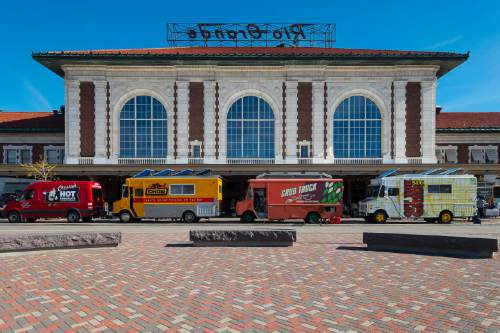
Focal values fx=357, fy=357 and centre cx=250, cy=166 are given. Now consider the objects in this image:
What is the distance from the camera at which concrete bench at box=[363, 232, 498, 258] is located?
10.2m

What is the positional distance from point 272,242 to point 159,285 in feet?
18.4

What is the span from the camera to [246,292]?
A: 22.0ft

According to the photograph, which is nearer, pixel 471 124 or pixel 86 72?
pixel 86 72

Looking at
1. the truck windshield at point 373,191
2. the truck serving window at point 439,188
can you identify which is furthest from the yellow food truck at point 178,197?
the truck serving window at point 439,188

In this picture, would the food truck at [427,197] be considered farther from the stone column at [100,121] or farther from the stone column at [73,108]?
the stone column at [73,108]

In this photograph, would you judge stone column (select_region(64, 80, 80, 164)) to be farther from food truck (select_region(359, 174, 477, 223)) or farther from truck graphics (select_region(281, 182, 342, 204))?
food truck (select_region(359, 174, 477, 223))

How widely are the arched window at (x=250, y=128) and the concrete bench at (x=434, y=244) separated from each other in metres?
23.8

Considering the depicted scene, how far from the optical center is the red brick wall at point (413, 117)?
113ft

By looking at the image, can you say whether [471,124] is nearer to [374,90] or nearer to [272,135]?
[374,90]

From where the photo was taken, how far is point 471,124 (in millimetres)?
39969

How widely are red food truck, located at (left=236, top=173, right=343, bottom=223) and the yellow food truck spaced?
8.76ft

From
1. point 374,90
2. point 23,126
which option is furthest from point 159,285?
point 23,126

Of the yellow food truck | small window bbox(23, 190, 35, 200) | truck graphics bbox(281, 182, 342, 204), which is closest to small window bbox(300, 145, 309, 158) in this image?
truck graphics bbox(281, 182, 342, 204)

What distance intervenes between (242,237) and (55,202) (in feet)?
59.1
